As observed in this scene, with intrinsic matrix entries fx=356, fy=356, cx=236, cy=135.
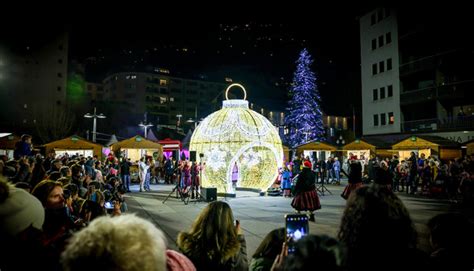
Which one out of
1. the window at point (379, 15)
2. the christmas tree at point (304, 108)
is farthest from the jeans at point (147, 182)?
the window at point (379, 15)

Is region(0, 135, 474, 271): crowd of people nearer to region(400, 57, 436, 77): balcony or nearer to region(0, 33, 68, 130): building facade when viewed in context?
region(400, 57, 436, 77): balcony

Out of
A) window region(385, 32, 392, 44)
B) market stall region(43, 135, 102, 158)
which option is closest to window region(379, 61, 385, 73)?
window region(385, 32, 392, 44)

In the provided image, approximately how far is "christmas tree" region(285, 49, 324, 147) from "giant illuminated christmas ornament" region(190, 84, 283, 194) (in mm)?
25314

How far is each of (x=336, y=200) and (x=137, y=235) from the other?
51.4 feet

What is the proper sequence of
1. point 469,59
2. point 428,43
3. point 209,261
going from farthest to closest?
point 428,43 < point 469,59 < point 209,261

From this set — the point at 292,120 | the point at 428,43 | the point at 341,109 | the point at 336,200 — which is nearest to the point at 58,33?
the point at 292,120

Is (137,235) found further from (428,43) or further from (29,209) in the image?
(428,43)

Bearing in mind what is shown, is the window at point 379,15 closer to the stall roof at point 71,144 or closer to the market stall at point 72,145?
the market stall at point 72,145

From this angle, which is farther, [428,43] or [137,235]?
[428,43]

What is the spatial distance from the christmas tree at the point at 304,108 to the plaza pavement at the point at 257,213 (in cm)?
2665

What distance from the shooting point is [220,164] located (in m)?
17.6

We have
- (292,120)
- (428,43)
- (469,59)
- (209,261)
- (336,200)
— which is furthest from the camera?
(292,120)

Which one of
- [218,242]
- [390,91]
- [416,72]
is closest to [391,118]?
[390,91]

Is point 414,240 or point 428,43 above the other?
point 428,43
